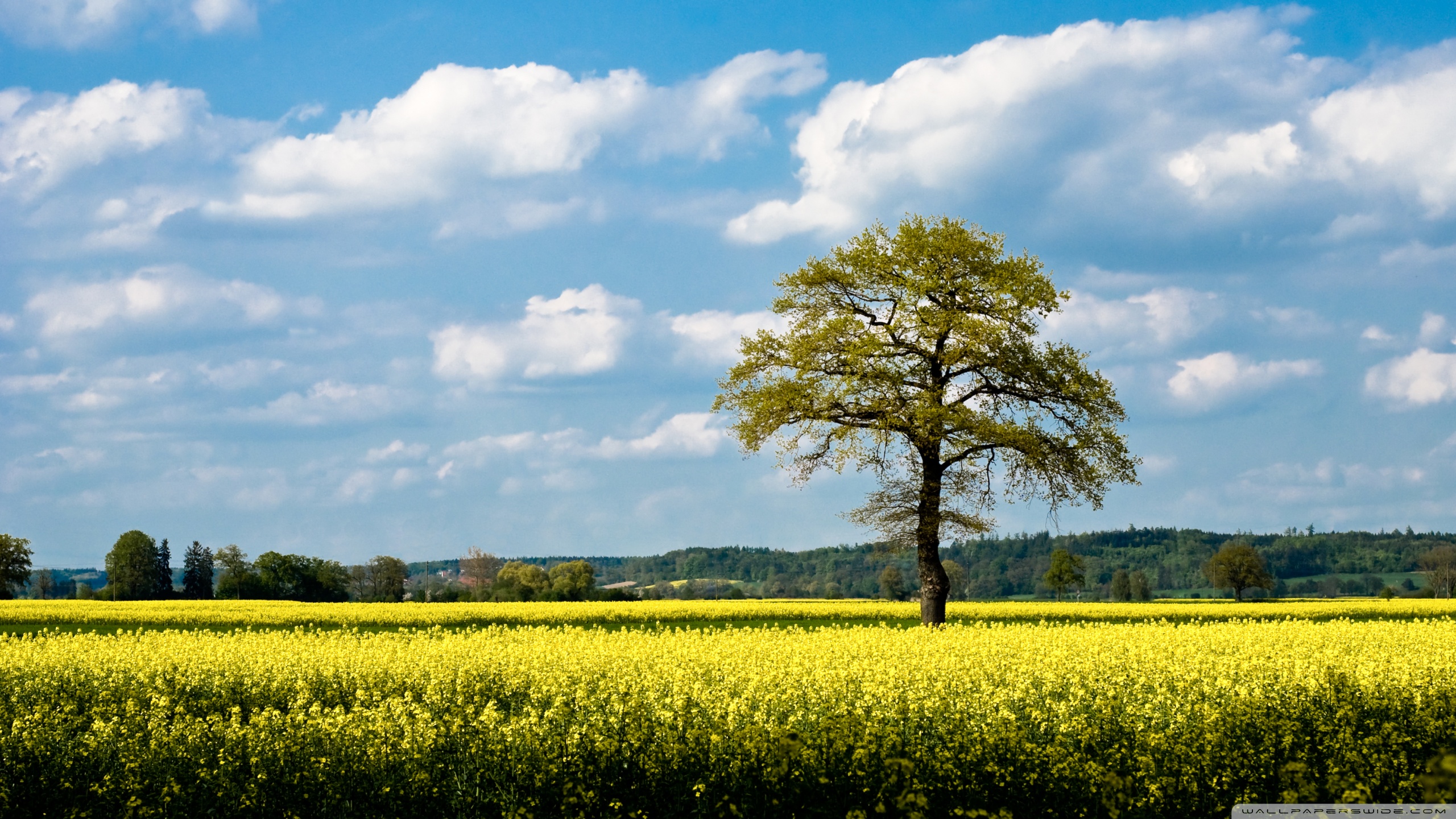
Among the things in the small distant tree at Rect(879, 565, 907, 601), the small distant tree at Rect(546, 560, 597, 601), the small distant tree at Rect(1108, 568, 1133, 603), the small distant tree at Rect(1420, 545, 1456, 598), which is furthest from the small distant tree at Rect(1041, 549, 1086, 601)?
the small distant tree at Rect(1420, 545, 1456, 598)

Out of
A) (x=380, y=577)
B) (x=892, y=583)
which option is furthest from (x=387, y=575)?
(x=892, y=583)

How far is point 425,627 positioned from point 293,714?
28.7m

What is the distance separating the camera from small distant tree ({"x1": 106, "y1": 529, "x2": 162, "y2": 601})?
4823 inches

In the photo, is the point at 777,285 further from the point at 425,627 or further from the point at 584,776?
the point at 584,776

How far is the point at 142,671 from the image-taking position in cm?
1709

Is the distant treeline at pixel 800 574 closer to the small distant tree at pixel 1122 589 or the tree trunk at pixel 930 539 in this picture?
the small distant tree at pixel 1122 589

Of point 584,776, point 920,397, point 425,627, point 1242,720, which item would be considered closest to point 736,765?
point 584,776

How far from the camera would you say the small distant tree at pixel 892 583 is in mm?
116900

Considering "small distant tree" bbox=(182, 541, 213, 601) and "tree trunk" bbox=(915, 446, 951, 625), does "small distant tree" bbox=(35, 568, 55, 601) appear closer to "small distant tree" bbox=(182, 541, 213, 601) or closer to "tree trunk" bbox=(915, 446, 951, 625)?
"small distant tree" bbox=(182, 541, 213, 601)

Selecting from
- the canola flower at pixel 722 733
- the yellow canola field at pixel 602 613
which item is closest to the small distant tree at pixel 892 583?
the yellow canola field at pixel 602 613

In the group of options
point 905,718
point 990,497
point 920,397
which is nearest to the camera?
point 905,718

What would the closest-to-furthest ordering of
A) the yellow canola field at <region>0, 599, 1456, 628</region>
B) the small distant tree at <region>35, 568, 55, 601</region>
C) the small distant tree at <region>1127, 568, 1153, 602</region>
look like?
the yellow canola field at <region>0, 599, 1456, 628</region>
the small distant tree at <region>1127, 568, 1153, 602</region>
the small distant tree at <region>35, 568, 55, 601</region>

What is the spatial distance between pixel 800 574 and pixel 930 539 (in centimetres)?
16423

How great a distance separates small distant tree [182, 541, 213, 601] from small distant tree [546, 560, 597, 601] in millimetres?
42618
